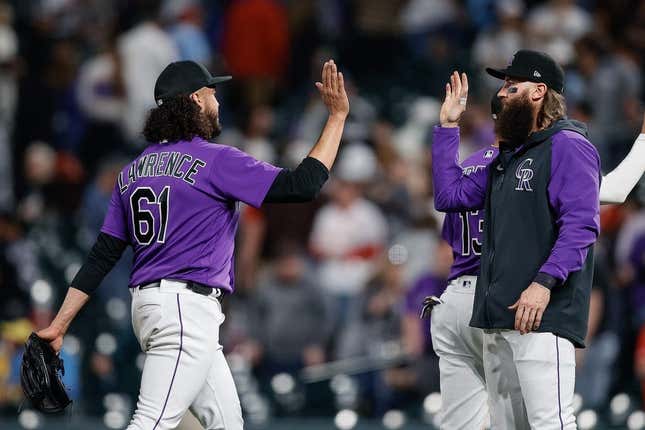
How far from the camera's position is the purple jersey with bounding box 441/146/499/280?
254 inches

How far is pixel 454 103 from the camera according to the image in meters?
6.24

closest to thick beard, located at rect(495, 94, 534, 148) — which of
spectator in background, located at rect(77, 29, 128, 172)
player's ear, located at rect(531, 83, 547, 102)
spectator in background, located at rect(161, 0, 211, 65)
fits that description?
player's ear, located at rect(531, 83, 547, 102)

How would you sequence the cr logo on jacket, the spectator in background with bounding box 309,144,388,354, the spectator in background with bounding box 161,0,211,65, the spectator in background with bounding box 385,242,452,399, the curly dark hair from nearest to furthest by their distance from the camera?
the cr logo on jacket → the curly dark hair → the spectator in background with bounding box 385,242,452,399 → the spectator in background with bounding box 309,144,388,354 → the spectator in background with bounding box 161,0,211,65

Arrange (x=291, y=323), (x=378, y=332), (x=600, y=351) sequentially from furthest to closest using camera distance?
(x=291, y=323) → (x=378, y=332) → (x=600, y=351)

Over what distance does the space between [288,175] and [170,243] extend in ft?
2.07

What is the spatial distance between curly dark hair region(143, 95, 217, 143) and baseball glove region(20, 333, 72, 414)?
45.1 inches

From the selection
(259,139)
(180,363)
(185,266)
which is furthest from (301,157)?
(180,363)

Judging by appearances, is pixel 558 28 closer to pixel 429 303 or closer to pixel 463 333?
pixel 429 303

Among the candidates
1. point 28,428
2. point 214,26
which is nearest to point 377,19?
point 214,26

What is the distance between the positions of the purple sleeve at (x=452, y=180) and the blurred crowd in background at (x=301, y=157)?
143 inches

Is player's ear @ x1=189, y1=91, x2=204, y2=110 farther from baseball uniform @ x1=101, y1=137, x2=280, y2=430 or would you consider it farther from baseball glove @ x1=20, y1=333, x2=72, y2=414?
baseball glove @ x1=20, y1=333, x2=72, y2=414

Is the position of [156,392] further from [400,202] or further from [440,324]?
[400,202]

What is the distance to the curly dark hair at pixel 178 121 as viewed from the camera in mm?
6125

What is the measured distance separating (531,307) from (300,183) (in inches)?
45.3
